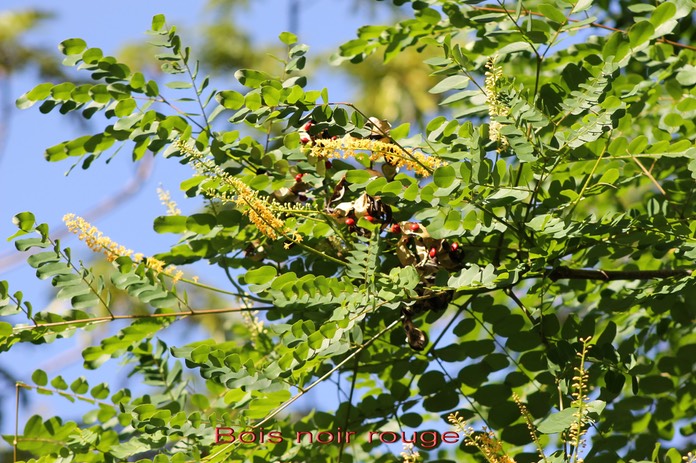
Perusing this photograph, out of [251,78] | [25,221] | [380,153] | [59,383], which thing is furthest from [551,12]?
[59,383]

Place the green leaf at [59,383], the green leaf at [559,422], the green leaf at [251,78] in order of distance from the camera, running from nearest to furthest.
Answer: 1. the green leaf at [559,422]
2. the green leaf at [251,78]
3. the green leaf at [59,383]

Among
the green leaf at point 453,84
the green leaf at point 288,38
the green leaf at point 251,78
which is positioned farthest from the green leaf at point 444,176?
the green leaf at point 288,38

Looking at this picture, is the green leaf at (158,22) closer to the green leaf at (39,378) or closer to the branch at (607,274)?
the green leaf at (39,378)

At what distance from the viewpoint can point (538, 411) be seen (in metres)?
1.67

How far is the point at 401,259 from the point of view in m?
1.53

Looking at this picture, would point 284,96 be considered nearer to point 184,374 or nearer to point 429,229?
point 429,229

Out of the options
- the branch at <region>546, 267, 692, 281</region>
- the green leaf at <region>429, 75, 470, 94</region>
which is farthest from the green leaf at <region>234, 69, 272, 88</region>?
the branch at <region>546, 267, 692, 281</region>

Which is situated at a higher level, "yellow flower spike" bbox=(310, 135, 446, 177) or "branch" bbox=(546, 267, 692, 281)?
"yellow flower spike" bbox=(310, 135, 446, 177)

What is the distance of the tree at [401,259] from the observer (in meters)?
1.43

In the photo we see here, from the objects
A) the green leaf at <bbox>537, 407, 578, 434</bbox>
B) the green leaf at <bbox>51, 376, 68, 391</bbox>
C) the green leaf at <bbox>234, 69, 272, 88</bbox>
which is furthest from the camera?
the green leaf at <bbox>51, 376, 68, 391</bbox>

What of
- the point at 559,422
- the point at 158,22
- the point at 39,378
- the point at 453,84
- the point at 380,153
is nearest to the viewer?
the point at 559,422

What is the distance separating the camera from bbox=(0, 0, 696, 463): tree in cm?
143

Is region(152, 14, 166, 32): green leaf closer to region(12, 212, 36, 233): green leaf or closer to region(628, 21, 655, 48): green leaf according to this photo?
region(12, 212, 36, 233): green leaf

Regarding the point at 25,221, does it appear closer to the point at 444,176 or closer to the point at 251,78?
the point at 251,78
